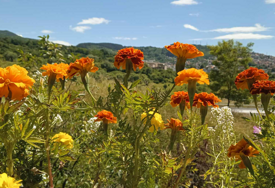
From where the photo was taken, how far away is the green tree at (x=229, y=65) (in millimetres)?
19250

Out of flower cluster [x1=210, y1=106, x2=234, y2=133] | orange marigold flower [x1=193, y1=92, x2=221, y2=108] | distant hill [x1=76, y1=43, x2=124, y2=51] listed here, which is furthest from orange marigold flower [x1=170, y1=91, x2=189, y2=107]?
distant hill [x1=76, y1=43, x2=124, y2=51]

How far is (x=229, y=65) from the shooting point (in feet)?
63.3

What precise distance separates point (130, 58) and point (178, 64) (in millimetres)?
234

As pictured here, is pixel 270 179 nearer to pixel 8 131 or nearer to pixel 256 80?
pixel 256 80

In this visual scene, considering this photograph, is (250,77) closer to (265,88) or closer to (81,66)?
(265,88)

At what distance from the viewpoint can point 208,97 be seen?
1228 millimetres

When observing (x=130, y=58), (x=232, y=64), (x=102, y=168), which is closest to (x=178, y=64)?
(x=130, y=58)

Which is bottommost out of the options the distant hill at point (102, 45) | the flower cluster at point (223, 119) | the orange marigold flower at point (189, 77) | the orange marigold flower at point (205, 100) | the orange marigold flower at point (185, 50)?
the flower cluster at point (223, 119)

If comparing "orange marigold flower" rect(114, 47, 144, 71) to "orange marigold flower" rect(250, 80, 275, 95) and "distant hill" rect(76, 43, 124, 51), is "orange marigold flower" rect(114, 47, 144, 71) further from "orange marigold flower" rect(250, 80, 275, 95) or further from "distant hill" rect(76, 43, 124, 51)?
"distant hill" rect(76, 43, 124, 51)

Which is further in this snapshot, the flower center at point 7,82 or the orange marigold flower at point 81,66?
the orange marigold flower at point 81,66

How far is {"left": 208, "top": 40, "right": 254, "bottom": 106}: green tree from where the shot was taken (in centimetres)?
1925

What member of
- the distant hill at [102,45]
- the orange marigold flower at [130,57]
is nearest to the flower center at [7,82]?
the orange marigold flower at [130,57]

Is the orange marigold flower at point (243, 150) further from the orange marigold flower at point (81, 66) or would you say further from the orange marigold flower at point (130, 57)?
the orange marigold flower at point (81, 66)

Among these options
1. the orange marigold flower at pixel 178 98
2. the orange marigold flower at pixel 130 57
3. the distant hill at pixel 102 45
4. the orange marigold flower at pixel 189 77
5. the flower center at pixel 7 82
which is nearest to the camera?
the flower center at pixel 7 82
